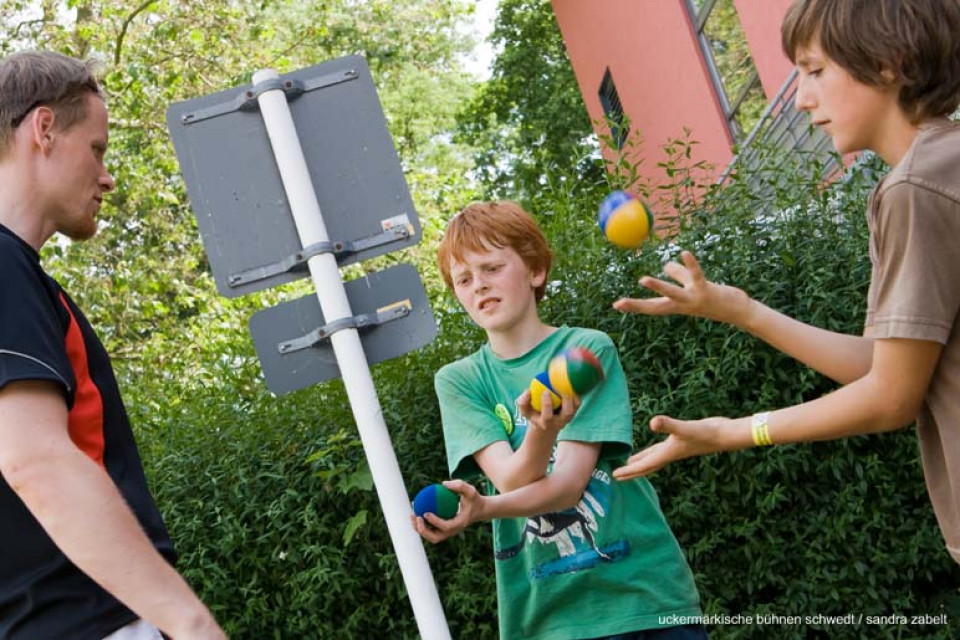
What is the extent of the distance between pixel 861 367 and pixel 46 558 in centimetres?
180

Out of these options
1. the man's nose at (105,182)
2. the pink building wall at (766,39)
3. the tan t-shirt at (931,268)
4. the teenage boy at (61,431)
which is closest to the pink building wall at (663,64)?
the pink building wall at (766,39)

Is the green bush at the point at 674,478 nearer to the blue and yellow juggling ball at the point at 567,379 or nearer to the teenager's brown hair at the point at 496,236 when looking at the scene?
the teenager's brown hair at the point at 496,236

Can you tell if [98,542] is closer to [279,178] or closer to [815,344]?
[815,344]

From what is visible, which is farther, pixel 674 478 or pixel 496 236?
pixel 674 478

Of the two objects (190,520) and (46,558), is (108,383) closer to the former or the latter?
(46,558)

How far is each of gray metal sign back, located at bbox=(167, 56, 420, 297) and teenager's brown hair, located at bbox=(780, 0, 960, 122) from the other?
1.89m

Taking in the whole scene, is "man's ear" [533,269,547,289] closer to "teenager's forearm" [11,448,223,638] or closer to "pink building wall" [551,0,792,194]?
"teenager's forearm" [11,448,223,638]

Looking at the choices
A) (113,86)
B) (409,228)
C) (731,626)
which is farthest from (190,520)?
(113,86)

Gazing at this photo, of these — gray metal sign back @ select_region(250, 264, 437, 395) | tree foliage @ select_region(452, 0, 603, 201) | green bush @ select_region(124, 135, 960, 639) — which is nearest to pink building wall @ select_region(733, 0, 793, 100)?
green bush @ select_region(124, 135, 960, 639)

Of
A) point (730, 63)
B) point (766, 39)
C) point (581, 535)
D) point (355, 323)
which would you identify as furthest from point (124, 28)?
point (581, 535)

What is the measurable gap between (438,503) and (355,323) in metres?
1.19

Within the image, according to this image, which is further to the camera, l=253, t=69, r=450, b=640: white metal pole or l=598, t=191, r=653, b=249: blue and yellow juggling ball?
l=253, t=69, r=450, b=640: white metal pole

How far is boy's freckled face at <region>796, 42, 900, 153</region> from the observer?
7.27ft

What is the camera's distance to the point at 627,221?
3098 mm
